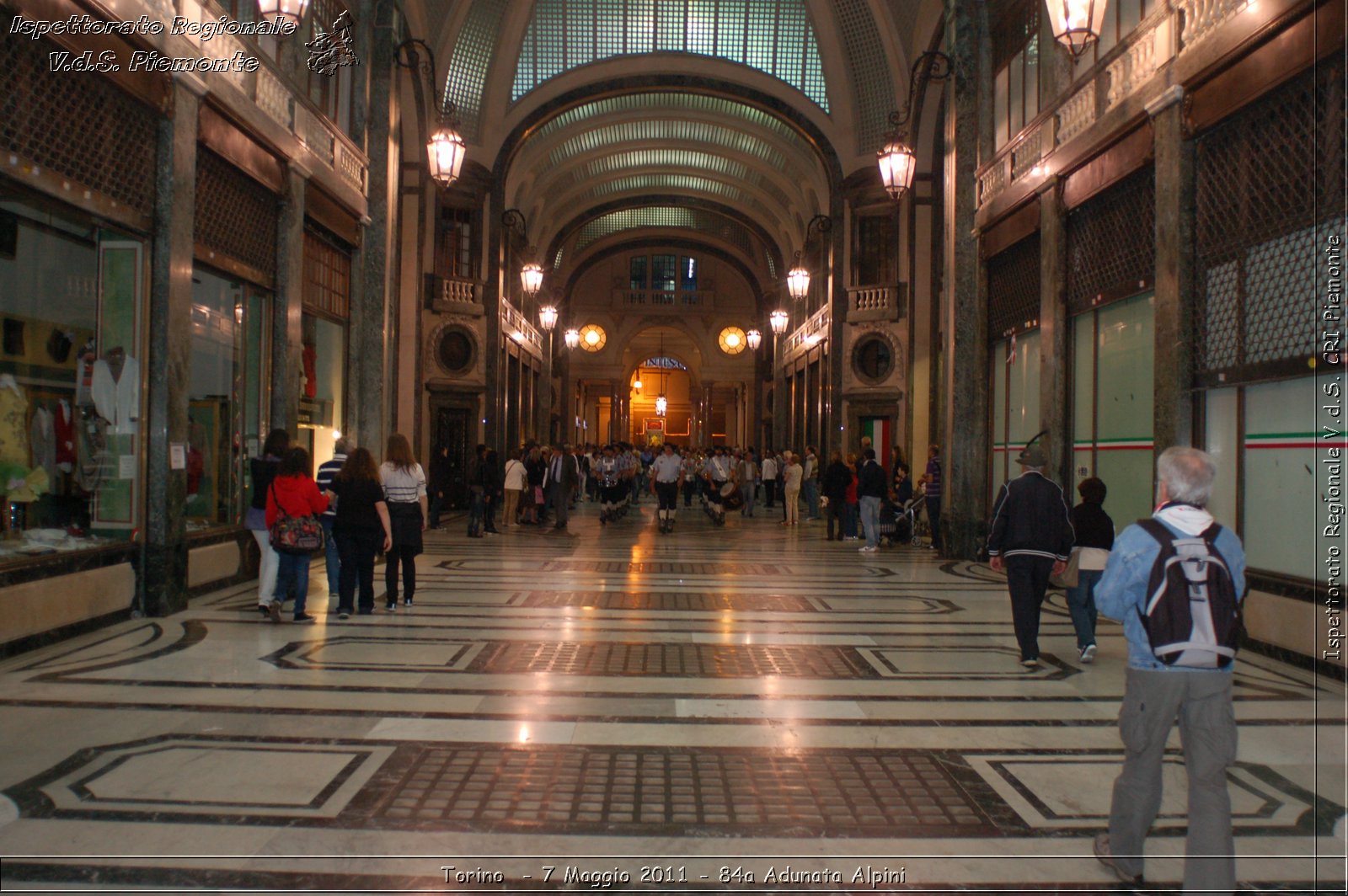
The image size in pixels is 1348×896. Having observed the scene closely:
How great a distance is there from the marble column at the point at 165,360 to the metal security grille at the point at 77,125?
0.13 m

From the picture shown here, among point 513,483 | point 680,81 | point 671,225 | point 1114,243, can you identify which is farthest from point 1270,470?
point 671,225

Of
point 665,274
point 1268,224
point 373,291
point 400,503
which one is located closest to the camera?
point 1268,224

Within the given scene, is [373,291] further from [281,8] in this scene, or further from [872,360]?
[872,360]

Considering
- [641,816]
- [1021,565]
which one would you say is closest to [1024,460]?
[1021,565]

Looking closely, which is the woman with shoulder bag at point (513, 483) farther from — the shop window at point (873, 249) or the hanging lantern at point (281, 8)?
the shop window at point (873, 249)

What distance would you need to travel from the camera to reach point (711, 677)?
5930 mm

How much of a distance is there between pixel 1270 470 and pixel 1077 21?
380 cm

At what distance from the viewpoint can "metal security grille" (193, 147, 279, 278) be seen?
28.9ft

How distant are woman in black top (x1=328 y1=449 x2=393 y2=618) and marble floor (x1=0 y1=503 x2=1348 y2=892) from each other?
0.40 m

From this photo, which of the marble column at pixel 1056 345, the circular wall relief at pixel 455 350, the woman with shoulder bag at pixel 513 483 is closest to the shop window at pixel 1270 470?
the marble column at pixel 1056 345

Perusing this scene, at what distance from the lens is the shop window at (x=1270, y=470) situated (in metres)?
6.48

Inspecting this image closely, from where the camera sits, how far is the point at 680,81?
2362cm

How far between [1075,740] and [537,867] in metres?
2.87

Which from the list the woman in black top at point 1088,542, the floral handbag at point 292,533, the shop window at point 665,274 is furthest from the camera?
the shop window at point 665,274
